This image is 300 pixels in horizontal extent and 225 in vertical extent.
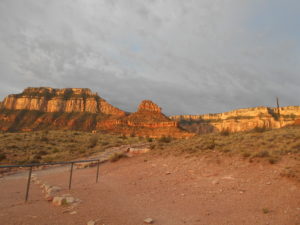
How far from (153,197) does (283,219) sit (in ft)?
13.1

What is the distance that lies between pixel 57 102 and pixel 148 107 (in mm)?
57838

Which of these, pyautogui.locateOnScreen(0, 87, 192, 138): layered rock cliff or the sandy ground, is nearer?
the sandy ground

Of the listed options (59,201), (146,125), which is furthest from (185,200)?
(146,125)

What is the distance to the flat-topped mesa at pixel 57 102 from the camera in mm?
117938

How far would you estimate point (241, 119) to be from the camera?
418ft

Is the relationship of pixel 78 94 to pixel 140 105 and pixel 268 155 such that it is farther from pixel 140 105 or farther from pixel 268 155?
pixel 268 155

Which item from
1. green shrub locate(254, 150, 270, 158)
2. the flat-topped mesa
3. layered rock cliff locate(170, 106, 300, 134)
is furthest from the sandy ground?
the flat-topped mesa

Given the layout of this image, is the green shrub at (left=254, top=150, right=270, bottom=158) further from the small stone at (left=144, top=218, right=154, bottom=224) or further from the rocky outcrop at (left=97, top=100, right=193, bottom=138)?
the rocky outcrop at (left=97, top=100, right=193, bottom=138)

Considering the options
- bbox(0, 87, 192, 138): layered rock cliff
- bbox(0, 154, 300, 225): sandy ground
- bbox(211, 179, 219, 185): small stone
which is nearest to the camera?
bbox(0, 154, 300, 225): sandy ground

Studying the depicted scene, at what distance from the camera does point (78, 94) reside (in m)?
132

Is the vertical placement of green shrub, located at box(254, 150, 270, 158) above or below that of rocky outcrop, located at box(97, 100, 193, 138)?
below

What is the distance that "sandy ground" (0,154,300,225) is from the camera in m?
5.19

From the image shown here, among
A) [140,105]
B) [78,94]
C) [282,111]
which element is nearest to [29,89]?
[78,94]

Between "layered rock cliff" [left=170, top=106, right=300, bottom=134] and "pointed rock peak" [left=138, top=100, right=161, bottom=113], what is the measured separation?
114 ft
